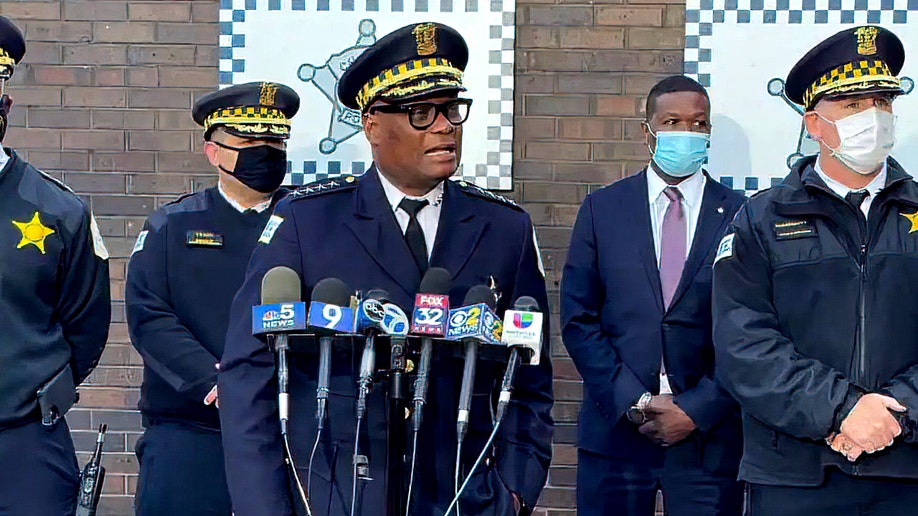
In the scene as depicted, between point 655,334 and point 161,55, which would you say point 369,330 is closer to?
point 655,334

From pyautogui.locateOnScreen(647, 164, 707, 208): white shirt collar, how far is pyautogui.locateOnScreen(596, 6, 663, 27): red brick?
50.4 inches

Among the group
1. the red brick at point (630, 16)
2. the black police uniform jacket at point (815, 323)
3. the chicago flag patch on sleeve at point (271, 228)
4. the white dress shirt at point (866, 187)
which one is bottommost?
the black police uniform jacket at point (815, 323)

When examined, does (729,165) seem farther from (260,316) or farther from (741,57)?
(260,316)

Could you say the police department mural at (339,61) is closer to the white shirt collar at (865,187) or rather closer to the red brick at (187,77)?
the red brick at (187,77)

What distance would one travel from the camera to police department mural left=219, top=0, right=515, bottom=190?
598cm

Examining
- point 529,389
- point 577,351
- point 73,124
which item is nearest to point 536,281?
point 529,389

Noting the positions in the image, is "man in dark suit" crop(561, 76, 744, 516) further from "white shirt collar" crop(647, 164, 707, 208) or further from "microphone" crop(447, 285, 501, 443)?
"microphone" crop(447, 285, 501, 443)

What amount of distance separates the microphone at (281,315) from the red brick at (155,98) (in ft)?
10.9

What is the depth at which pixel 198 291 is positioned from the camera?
486 cm

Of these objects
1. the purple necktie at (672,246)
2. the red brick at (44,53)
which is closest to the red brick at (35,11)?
the red brick at (44,53)

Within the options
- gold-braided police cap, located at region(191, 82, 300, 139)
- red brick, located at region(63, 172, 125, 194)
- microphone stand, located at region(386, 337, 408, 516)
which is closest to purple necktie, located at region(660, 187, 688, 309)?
gold-braided police cap, located at region(191, 82, 300, 139)

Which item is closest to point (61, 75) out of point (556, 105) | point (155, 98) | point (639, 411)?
point (155, 98)

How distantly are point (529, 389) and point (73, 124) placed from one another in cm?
352

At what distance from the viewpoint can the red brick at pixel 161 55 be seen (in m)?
6.09
